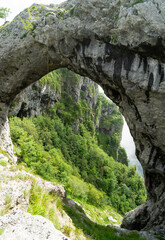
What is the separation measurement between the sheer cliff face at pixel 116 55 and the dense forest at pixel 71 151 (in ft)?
41.1

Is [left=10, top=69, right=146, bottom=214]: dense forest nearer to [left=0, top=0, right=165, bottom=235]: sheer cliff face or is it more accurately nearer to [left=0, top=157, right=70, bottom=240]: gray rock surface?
[left=0, top=0, right=165, bottom=235]: sheer cliff face

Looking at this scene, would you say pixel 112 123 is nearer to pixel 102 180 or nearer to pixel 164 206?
pixel 102 180

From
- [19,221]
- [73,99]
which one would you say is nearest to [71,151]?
[73,99]

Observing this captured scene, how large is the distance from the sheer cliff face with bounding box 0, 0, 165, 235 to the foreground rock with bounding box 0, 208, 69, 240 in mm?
9425

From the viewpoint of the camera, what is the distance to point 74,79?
67000 mm

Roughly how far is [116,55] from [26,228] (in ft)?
37.4

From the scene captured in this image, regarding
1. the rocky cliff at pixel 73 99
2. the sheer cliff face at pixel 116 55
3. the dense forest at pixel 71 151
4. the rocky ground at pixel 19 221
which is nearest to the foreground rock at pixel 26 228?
the rocky ground at pixel 19 221

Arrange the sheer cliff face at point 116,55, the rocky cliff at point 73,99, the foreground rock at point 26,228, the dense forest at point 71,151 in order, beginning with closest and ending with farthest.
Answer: the foreground rock at point 26,228, the sheer cliff face at point 116,55, the dense forest at point 71,151, the rocky cliff at point 73,99

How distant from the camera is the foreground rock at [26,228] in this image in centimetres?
298

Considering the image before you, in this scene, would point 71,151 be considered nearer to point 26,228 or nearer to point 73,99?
point 73,99

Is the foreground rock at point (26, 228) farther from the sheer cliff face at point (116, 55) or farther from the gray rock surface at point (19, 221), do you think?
the sheer cliff face at point (116, 55)

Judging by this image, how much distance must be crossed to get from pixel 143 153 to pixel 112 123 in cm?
9488

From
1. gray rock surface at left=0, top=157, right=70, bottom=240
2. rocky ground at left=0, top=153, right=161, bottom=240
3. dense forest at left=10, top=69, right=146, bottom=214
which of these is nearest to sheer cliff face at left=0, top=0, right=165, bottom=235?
rocky ground at left=0, top=153, right=161, bottom=240

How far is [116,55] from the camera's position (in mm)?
10758
